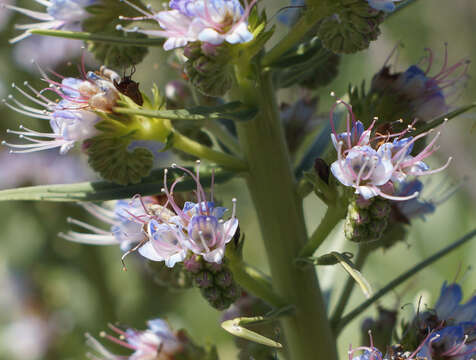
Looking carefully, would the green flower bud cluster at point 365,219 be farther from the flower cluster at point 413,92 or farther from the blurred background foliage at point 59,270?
the blurred background foliage at point 59,270

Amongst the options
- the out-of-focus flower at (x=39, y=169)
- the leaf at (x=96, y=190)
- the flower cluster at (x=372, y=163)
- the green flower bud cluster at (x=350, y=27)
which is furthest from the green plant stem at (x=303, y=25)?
the out-of-focus flower at (x=39, y=169)

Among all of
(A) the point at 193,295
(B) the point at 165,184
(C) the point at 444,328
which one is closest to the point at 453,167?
(A) the point at 193,295

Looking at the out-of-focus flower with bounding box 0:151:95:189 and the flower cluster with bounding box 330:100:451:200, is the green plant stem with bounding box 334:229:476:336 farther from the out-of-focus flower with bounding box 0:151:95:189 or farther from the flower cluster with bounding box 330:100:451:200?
the out-of-focus flower with bounding box 0:151:95:189

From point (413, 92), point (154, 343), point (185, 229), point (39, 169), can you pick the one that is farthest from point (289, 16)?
point (39, 169)

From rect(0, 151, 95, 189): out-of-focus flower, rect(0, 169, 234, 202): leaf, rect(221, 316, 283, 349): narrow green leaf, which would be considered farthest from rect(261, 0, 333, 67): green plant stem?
rect(0, 151, 95, 189): out-of-focus flower

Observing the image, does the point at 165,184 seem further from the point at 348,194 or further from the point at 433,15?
the point at 433,15

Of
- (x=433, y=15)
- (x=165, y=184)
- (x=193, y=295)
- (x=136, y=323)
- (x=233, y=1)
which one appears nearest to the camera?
(x=233, y=1)
